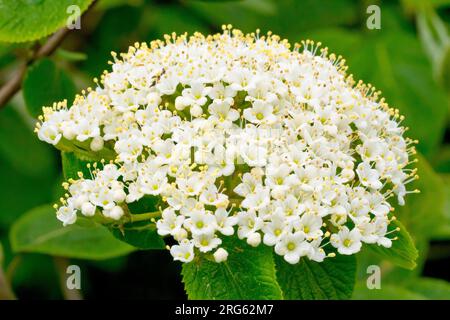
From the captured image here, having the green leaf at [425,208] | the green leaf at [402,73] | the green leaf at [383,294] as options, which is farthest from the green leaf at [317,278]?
the green leaf at [402,73]

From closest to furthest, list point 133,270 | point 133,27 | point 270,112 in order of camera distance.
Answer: point 270,112 < point 133,270 < point 133,27

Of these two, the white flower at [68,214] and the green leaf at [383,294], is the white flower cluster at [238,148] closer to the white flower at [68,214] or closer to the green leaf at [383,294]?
the white flower at [68,214]

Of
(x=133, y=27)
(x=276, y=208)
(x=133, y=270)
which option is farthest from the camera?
(x=133, y=27)

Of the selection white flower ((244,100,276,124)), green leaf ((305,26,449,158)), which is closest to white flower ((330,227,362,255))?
white flower ((244,100,276,124))

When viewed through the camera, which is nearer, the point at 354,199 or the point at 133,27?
the point at 354,199

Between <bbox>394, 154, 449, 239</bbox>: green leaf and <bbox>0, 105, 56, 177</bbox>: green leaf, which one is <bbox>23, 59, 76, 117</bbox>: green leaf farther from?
<bbox>394, 154, 449, 239</bbox>: green leaf

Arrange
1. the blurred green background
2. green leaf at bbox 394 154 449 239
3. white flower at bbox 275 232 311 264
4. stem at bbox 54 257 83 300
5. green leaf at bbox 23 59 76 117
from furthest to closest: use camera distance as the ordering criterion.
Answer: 1. the blurred green background
2. green leaf at bbox 394 154 449 239
3. stem at bbox 54 257 83 300
4. green leaf at bbox 23 59 76 117
5. white flower at bbox 275 232 311 264
